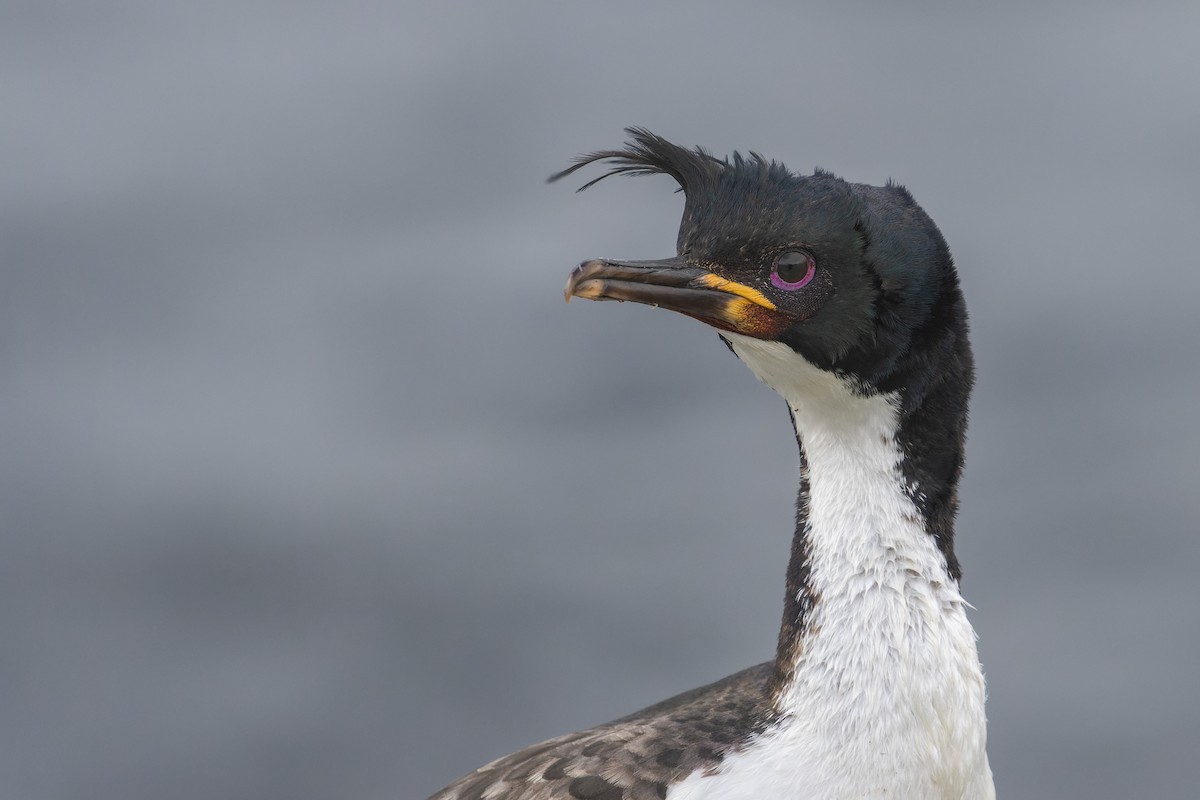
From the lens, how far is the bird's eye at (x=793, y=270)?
11.1 ft

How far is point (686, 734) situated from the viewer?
143 inches

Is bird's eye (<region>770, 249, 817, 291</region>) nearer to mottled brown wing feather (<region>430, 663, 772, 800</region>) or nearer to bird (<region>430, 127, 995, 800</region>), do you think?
bird (<region>430, 127, 995, 800</region>)

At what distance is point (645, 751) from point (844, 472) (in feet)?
2.68

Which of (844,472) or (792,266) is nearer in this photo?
(792,266)

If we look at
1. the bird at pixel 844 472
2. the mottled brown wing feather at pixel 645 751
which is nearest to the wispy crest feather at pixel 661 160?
the bird at pixel 844 472

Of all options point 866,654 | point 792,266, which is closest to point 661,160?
point 792,266

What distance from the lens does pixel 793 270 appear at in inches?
134

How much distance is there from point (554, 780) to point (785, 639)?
2.17ft

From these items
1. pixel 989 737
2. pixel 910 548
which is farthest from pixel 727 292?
pixel 989 737

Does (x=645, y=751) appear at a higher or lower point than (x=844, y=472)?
lower

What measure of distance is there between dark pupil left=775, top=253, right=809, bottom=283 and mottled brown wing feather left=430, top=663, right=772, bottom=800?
1017 millimetres

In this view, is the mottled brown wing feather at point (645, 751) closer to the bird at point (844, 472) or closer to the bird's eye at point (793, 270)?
the bird at point (844, 472)

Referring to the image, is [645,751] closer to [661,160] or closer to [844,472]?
[844,472]

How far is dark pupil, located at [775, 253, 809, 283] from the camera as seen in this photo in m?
3.39
